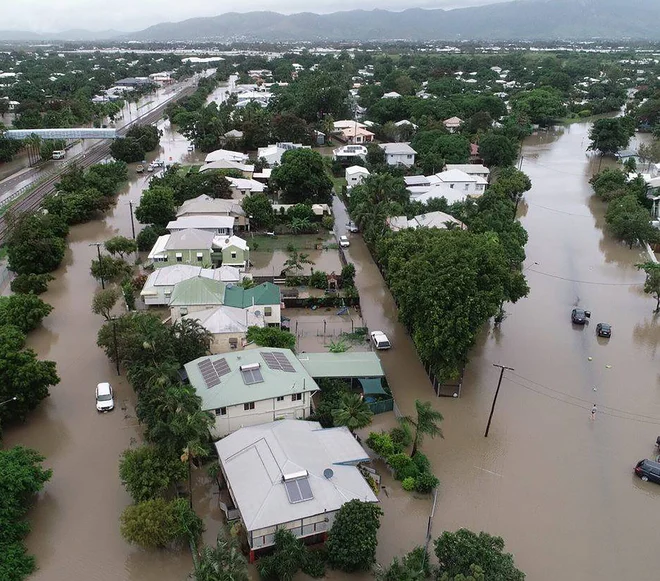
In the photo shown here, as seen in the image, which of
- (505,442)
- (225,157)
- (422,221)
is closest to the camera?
(505,442)

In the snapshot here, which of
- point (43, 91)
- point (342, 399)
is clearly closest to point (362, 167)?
point (342, 399)

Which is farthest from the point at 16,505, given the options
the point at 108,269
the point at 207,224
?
the point at 207,224

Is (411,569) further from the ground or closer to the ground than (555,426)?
further from the ground

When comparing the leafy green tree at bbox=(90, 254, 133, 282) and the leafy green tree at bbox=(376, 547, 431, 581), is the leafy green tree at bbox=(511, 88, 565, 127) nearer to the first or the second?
the leafy green tree at bbox=(90, 254, 133, 282)

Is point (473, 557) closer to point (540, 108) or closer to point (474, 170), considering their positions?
point (474, 170)

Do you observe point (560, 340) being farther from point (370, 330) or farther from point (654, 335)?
point (370, 330)

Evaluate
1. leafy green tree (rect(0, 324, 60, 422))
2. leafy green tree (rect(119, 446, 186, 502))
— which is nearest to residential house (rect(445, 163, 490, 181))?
leafy green tree (rect(0, 324, 60, 422))

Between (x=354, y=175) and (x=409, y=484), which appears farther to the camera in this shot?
(x=354, y=175)

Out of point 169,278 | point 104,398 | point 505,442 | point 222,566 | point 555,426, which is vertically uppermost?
point 222,566
